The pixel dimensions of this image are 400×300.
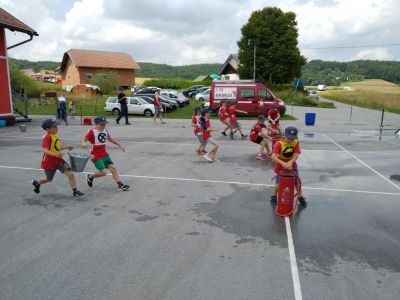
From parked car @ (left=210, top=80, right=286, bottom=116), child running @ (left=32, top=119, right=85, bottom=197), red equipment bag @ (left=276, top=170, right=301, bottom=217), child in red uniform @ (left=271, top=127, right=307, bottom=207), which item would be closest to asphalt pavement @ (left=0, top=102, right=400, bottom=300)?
red equipment bag @ (left=276, top=170, right=301, bottom=217)

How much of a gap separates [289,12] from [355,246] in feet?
182

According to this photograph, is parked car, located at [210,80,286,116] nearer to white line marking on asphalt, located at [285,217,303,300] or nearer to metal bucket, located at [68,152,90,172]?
metal bucket, located at [68,152,90,172]

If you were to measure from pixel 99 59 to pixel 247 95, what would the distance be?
49718 mm

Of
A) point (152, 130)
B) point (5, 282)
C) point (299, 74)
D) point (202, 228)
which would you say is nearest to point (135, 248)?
point (202, 228)

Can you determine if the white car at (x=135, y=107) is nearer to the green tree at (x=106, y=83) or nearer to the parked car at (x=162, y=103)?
the parked car at (x=162, y=103)

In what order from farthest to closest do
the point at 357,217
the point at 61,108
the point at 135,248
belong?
1. the point at 61,108
2. the point at 357,217
3. the point at 135,248

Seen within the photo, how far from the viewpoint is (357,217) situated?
6.52m

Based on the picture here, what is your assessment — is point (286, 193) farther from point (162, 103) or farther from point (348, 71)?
point (348, 71)

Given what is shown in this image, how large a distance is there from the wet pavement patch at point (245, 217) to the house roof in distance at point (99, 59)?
207 ft

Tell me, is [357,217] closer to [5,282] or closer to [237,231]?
[237,231]

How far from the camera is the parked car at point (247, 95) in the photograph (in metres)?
24.7

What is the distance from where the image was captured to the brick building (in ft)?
216

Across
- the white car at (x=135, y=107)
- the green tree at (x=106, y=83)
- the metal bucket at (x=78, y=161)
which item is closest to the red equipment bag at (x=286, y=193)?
the metal bucket at (x=78, y=161)

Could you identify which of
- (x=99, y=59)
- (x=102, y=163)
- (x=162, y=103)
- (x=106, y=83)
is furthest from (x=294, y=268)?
(x=99, y=59)
